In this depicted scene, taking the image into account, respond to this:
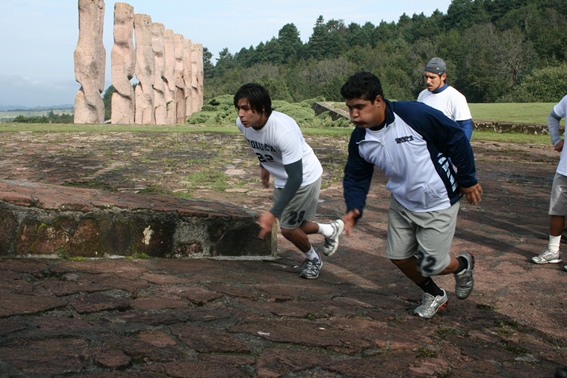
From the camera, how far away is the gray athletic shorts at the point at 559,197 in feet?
16.9

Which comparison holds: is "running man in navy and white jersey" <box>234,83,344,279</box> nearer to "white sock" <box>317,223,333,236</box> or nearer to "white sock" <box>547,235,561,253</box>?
"white sock" <box>317,223,333,236</box>

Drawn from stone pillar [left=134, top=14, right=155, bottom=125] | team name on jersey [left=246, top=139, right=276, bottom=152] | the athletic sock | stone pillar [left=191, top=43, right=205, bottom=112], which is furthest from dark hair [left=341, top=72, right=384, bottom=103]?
stone pillar [left=191, top=43, right=205, bottom=112]

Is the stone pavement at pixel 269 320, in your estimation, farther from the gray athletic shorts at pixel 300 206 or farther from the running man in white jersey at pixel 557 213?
the gray athletic shorts at pixel 300 206

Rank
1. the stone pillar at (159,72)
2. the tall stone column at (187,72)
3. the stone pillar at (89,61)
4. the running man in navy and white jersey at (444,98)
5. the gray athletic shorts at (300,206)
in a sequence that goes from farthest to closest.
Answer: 1. the tall stone column at (187,72)
2. the stone pillar at (159,72)
3. the stone pillar at (89,61)
4. the running man in navy and white jersey at (444,98)
5. the gray athletic shorts at (300,206)

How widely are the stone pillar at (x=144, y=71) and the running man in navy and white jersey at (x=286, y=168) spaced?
2133 cm

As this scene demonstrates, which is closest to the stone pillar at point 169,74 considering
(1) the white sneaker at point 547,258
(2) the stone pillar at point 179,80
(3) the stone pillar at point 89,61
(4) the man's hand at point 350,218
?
(2) the stone pillar at point 179,80

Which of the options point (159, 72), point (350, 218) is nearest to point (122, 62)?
point (159, 72)

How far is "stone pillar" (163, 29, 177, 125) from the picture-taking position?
30750 millimetres

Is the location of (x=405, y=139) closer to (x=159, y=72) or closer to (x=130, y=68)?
(x=130, y=68)

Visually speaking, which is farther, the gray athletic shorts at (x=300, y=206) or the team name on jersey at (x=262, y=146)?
the gray athletic shorts at (x=300, y=206)

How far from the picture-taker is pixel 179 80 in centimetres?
3516

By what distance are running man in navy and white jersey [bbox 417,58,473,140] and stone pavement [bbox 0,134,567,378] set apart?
1.12 meters

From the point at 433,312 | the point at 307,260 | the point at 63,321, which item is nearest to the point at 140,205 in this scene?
the point at 307,260

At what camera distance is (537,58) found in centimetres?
5197
